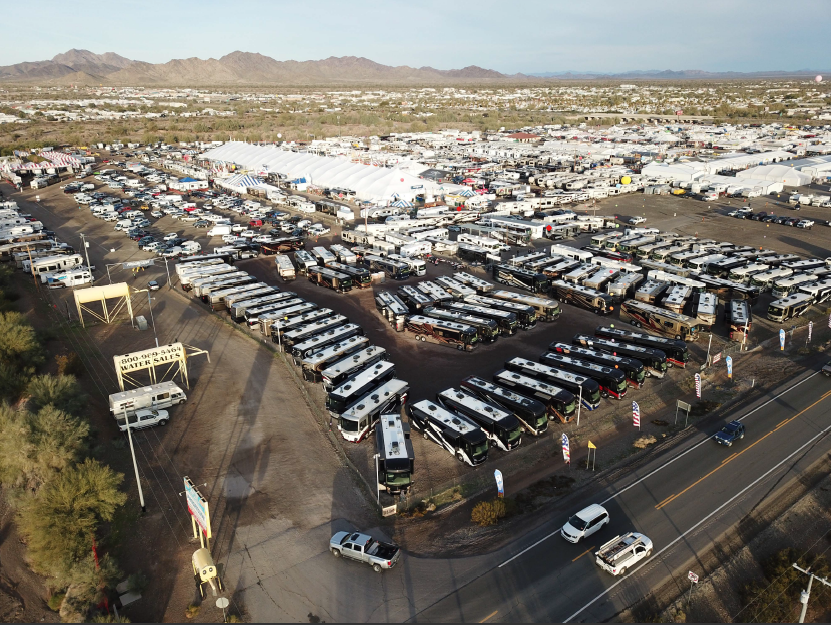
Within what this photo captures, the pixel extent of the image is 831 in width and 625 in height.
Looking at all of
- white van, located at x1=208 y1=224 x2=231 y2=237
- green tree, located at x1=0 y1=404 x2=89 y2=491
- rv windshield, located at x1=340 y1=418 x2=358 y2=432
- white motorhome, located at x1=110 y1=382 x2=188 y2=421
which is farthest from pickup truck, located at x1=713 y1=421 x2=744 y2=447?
white van, located at x1=208 y1=224 x2=231 y2=237

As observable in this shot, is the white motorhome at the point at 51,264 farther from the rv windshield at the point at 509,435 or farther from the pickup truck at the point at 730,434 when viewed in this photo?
the pickup truck at the point at 730,434

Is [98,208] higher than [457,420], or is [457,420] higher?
[98,208]

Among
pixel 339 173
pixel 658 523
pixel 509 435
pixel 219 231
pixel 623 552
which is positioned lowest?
pixel 658 523

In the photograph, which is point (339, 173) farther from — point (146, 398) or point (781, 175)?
point (781, 175)

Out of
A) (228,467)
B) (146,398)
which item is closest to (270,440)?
(228,467)

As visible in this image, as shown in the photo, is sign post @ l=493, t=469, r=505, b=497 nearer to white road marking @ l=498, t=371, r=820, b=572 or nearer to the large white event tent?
white road marking @ l=498, t=371, r=820, b=572

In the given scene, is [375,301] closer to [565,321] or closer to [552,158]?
[565,321]

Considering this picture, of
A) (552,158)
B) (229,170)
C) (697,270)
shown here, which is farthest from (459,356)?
(552,158)
